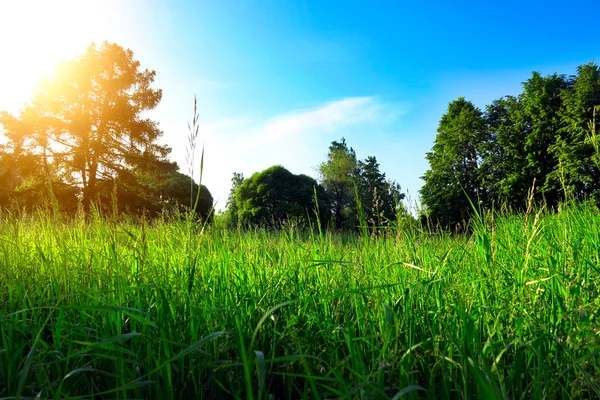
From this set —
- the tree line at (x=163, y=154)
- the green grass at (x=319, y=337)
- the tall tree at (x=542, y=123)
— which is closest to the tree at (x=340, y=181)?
the tree line at (x=163, y=154)

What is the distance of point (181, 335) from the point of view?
1.68 metres

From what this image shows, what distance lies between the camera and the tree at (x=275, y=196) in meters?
22.7

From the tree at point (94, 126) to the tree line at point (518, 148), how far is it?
1631cm

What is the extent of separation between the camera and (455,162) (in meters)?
27.0

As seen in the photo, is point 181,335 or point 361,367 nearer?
point 361,367

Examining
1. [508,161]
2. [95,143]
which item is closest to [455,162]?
[508,161]

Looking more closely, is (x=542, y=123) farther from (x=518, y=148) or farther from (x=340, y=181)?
(x=340, y=181)

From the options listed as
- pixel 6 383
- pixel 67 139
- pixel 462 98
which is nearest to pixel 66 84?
pixel 67 139

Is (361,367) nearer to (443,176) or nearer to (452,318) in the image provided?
(452,318)

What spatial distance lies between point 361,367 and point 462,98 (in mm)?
32019

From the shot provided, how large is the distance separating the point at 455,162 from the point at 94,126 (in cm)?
2354

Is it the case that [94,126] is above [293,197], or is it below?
above

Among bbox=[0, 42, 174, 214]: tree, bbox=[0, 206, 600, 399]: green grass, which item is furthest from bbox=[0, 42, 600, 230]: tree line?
bbox=[0, 206, 600, 399]: green grass

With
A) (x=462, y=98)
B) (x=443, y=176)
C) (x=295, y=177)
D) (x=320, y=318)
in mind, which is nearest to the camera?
(x=320, y=318)
